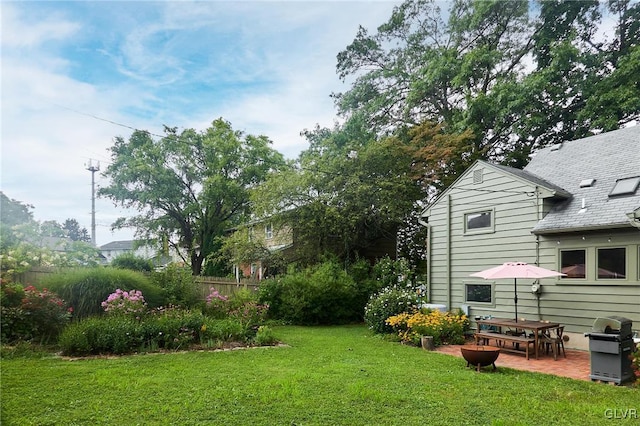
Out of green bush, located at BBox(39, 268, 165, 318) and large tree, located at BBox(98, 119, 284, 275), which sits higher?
large tree, located at BBox(98, 119, 284, 275)

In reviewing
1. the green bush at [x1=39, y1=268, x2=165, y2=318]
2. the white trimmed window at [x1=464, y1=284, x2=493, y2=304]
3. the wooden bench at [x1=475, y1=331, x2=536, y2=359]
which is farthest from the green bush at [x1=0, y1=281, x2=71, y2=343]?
the white trimmed window at [x1=464, y1=284, x2=493, y2=304]

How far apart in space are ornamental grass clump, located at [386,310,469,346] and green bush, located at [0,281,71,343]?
24.0 ft

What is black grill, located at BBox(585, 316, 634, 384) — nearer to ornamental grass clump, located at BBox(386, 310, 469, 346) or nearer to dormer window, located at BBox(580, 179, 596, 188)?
ornamental grass clump, located at BBox(386, 310, 469, 346)

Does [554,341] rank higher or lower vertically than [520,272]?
lower

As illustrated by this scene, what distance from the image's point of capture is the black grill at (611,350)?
242 inches

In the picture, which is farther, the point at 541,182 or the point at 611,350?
the point at 541,182

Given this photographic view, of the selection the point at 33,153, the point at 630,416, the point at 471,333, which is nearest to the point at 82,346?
the point at 33,153

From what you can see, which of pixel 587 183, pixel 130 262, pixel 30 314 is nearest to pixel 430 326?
pixel 587 183

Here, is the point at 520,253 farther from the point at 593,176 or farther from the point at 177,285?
the point at 177,285

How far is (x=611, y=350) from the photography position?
20.4 ft

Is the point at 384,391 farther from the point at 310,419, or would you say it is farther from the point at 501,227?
the point at 501,227

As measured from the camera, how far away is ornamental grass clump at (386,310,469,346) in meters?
9.66

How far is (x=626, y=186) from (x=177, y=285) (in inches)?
436

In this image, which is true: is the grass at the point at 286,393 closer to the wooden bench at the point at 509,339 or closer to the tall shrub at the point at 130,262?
the wooden bench at the point at 509,339
